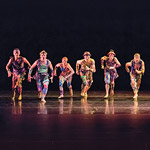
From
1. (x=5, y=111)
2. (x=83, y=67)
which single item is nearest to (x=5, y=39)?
(x=83, y=67)

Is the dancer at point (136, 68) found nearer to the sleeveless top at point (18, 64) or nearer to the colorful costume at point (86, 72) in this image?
the colorful costume at point (86, 72)

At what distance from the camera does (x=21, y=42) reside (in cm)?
2291

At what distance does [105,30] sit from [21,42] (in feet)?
13.0

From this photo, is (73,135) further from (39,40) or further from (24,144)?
(39,40)

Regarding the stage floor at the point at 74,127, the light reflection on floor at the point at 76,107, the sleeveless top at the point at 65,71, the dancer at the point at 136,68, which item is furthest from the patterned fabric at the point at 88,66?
the stage floor at the point at 74,127

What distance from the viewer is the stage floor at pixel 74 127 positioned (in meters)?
7.52

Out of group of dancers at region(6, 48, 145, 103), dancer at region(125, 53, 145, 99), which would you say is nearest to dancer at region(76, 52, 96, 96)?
group of dancers at region(6, 48, 145, 103)

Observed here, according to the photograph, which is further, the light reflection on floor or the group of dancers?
the group of dancers

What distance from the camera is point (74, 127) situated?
9.05m

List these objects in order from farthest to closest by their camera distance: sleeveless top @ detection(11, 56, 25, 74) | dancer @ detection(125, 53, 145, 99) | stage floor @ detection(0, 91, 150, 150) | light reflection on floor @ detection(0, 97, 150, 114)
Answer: dancer @ detection(125, 53, 145, 99) < sleeveless top @ detection(11, 56, 25, 74) < light reflection on floor @ detection(0, 97, 150, 114) < stage floor @ detection(0, 91, 150, 150)

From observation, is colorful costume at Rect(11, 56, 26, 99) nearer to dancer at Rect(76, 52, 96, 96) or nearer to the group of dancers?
the group of dancers

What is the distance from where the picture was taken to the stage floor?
24.7ft

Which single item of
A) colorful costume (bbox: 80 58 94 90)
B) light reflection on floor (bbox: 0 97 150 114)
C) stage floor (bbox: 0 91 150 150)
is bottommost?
stage floor (bbox: 0 91 150 150)

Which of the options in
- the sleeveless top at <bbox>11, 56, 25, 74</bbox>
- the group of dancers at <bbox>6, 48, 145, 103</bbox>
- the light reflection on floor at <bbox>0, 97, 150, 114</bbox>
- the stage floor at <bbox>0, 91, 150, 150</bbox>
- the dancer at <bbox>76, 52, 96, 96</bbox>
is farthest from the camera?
the dancer at <bbox>76, 52, 96, 96</bbox>
